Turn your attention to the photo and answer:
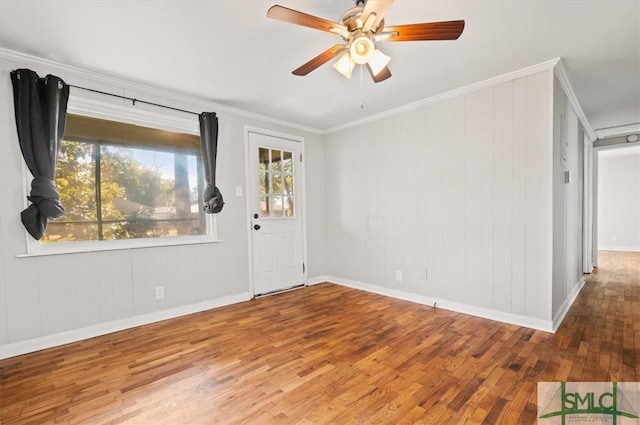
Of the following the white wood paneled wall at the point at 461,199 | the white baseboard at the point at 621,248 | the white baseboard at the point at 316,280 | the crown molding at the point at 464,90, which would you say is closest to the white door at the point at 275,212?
the white baseboard at the point at 316,280

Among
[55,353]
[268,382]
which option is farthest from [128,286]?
[268,382]

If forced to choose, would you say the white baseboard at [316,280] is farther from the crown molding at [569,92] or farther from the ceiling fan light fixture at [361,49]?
the crown molding at [569,92]

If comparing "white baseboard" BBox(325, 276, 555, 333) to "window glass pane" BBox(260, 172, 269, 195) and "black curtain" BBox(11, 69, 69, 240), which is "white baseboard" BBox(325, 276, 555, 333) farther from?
"black curtain" BBox(11, 69, 69, 240)

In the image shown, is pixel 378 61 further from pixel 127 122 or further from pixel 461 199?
pixel 127 122

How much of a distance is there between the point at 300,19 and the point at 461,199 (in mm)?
2487

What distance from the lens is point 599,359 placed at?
2.10 metres

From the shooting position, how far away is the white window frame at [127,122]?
2.43 m

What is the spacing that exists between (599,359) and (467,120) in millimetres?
2325

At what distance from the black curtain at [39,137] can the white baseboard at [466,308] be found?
3492 mm

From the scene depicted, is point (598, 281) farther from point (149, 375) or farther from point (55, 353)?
point (55, 353)

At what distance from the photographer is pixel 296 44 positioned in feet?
7.37

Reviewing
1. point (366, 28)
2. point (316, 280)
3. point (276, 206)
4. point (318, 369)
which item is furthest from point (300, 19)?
point (316, 280)

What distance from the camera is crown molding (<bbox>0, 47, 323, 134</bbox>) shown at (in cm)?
234

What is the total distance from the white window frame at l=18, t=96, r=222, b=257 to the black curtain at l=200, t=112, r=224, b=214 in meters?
0.12
